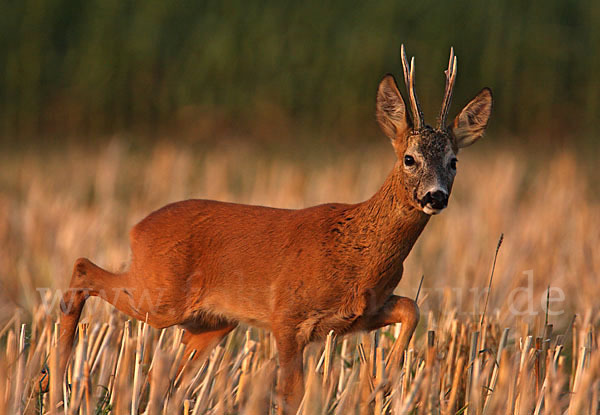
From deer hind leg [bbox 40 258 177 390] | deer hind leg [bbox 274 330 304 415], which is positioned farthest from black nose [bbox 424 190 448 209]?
deer hind leg [bbox 40 258 177 390]

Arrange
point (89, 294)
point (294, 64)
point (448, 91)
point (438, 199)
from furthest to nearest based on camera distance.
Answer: point (294, 64)
point (89, 294)
point (448, 91)
point (438, 199)

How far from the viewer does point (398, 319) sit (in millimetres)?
3801

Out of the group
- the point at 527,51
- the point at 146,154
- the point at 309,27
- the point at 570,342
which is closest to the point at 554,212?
the point at 570,342

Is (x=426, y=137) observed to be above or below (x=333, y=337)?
above

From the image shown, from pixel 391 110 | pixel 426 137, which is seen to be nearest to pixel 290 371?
pixel 426 137

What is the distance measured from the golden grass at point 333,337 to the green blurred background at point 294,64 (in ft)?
1.48

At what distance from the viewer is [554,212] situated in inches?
291

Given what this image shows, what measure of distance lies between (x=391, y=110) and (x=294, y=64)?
6.12 m

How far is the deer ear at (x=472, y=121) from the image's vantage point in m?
4.00

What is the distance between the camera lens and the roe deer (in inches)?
148

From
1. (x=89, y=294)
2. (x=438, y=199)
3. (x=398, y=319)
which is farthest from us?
(x=89, y=294)

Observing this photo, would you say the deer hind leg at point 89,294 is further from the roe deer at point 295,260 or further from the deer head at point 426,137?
the deer head at point 426,137

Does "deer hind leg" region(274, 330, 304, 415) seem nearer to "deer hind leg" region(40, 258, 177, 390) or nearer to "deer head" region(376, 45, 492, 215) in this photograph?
"deer hind leg" region(40, 258, 177, 390)

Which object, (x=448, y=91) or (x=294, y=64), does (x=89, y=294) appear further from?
(x=294, y=64)
